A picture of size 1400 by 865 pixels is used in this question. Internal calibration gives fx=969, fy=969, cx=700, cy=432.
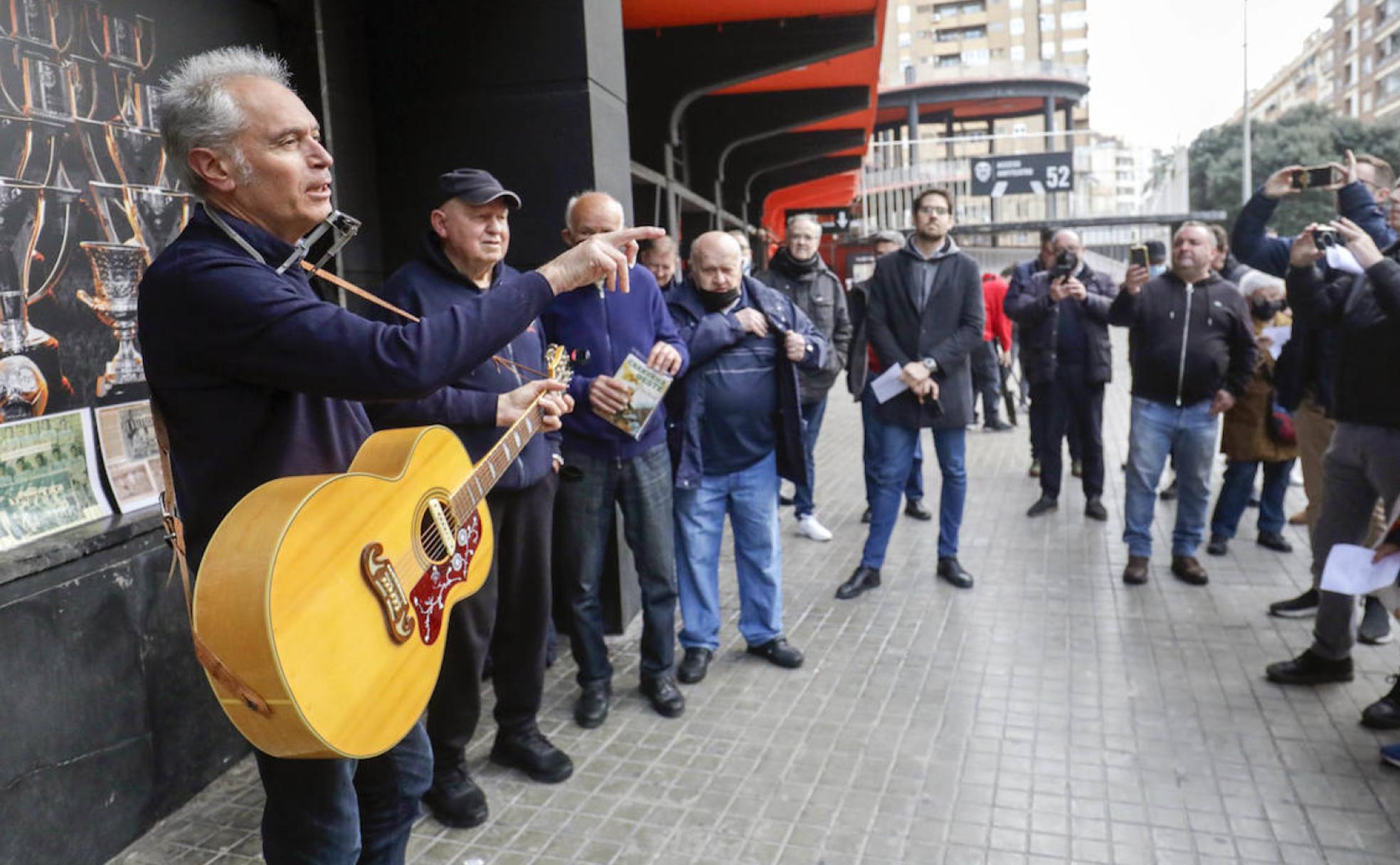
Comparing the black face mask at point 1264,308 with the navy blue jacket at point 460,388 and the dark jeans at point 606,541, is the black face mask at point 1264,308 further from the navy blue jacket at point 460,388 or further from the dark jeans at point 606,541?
the navy blue jacket at point 460,388

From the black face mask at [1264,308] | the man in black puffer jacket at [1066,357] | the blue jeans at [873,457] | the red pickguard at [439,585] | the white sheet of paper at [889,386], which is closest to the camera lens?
the red pickguard at [439,585]

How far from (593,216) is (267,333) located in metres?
2.21

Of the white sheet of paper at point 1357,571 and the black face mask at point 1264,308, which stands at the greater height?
the black face mask at point 1264,308

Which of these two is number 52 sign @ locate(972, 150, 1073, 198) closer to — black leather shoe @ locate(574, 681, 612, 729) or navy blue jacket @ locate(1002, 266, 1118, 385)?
navy blue jacket @ locate(1002, 266, 1118, 385)

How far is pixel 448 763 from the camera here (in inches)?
130

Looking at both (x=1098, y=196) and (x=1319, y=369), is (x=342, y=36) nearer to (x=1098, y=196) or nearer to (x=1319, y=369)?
(x=1319, y=369)

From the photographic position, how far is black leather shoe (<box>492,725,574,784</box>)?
11.6ft

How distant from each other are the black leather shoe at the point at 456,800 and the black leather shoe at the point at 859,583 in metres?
2.76

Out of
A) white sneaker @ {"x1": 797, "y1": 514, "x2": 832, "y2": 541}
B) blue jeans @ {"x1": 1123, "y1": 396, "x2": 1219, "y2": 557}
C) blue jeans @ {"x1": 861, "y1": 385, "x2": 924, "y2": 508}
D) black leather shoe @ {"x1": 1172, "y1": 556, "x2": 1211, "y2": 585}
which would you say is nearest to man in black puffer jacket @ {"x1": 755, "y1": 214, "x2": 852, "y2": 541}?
white sneaker @ {"x1": 797, "y1": 514, "x2": 832, "y2": 541}

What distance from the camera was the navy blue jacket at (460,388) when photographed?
3104mm

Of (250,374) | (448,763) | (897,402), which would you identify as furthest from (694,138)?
(250,374)

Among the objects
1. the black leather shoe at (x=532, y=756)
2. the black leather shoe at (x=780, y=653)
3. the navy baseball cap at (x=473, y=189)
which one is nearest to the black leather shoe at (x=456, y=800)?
the black leather shoe at (x=532, y=756)

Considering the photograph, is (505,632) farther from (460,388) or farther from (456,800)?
(460,388)

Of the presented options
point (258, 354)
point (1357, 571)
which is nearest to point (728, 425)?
point (1357, 571)
